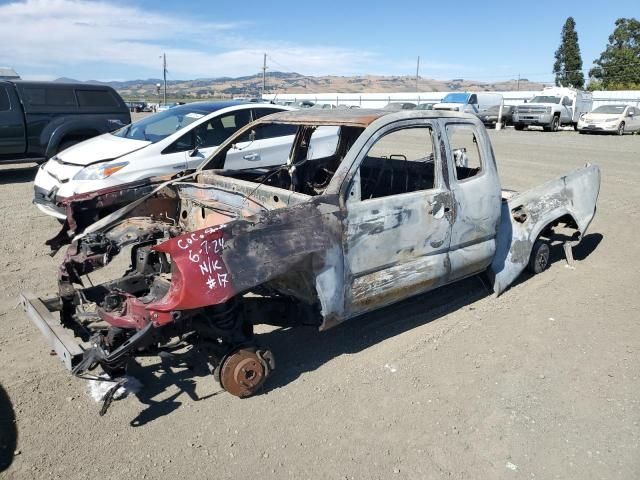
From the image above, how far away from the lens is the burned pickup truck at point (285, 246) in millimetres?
3158

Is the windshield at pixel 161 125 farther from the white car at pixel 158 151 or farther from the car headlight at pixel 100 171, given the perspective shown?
the car headlight at pixel 100 171

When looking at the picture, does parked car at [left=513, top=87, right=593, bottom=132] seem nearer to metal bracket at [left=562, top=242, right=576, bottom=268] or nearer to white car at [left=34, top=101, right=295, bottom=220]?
white car at [left=34, top=101, right=295, bottom=220]

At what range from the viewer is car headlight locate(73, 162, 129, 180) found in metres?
6.99

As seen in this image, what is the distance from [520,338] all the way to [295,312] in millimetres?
1924

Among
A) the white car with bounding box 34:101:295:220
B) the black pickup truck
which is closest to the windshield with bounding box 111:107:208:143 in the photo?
the white car with bounding box 34:101:295:220

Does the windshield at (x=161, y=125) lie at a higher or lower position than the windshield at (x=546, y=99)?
lower

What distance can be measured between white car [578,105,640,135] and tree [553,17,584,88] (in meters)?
41.8

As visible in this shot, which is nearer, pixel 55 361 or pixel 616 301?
pixel 55 361

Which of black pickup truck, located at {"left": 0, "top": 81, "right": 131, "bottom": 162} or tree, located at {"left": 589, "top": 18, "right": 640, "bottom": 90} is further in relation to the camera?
tree, located at {"left": 589, "top": 18, "right": 640, "bottom": 90}

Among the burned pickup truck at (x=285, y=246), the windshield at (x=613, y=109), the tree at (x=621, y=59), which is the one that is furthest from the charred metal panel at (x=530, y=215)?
the tree at (x=621, y=59)

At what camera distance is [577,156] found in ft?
52.6

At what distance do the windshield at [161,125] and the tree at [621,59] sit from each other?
201ft

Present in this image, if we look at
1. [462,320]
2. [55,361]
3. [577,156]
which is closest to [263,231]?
[55,361]

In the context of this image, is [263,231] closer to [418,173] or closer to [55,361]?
[55,361]
